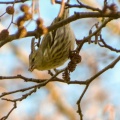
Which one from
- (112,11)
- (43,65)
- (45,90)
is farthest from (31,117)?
(112,11)

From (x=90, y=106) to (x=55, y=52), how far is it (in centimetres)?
333

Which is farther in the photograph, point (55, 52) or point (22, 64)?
point (22, 64)

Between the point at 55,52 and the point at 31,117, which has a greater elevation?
the point at 55,52

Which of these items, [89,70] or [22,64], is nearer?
[89,70]

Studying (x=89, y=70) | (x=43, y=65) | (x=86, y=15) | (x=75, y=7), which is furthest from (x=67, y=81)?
(x=89, y=70)

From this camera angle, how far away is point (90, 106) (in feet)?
26.0

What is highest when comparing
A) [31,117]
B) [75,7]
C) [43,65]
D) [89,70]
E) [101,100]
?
[75,7]

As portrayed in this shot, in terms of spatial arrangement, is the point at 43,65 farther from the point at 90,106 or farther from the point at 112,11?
the point at 90,106

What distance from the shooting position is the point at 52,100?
26.3 feet

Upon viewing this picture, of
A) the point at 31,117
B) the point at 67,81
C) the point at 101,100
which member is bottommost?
the point at 31,117

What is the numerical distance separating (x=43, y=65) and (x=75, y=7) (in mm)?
1685

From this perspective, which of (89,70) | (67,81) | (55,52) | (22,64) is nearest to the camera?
(67,81)

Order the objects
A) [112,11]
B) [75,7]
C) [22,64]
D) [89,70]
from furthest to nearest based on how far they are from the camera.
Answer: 1. [22,64]
2. [89,70]
3. [75,7]
4. [112,11]

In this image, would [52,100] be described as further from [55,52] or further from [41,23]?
[41,23]
